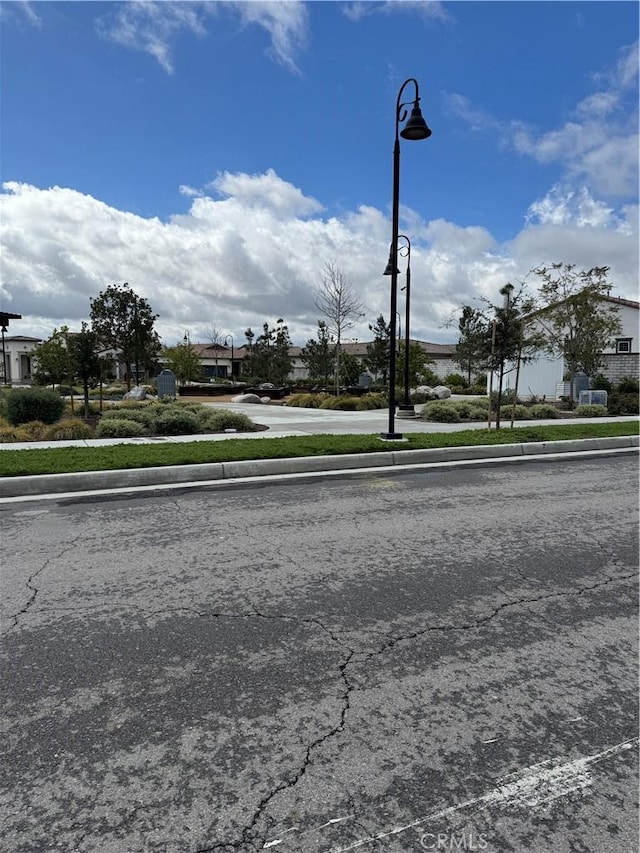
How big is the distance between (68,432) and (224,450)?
453 centimetres

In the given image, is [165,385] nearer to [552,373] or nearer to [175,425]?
[175,425]

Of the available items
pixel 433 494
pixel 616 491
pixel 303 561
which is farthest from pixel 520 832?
pixel 616 491

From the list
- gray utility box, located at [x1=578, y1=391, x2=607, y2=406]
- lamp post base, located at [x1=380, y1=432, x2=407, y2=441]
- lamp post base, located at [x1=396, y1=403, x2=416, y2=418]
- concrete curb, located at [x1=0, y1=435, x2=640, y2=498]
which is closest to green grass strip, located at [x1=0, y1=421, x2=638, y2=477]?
lamp post base, located at [x1=380, y1=432, x2=407, y2=441]

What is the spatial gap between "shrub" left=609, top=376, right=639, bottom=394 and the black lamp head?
21173 mm

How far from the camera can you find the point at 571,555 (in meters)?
4.67

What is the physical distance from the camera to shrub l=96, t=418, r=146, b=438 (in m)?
11.9

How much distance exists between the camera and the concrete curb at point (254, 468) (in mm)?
7191

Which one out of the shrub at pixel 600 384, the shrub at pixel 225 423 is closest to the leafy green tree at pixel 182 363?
the shrub at pixel 600 384

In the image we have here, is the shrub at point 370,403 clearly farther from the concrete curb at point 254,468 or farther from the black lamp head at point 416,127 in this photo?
the black lamp head at point 416,127

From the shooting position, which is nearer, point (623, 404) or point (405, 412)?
point (405, 412)

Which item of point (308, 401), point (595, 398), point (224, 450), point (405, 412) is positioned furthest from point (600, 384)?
point (224, 450)

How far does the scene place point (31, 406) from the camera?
13297 millimetres

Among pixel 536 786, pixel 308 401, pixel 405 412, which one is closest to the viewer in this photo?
pixel 536 786

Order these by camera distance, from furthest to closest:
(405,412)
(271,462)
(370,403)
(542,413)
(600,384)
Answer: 1. (600,384)
2. (370,403)
3. (542,413)
4. (405,412)
5. (271,462)
